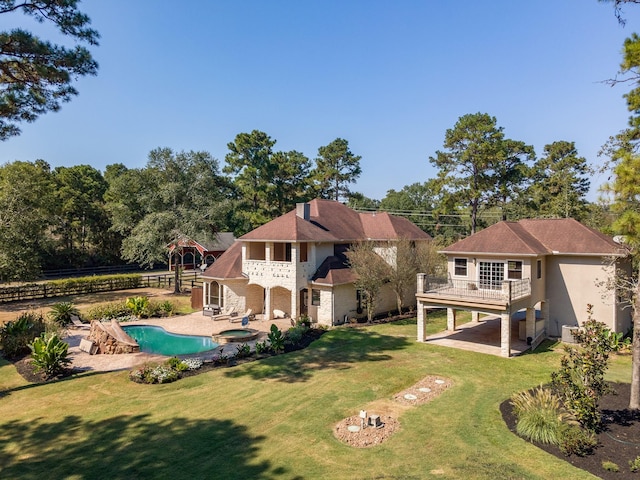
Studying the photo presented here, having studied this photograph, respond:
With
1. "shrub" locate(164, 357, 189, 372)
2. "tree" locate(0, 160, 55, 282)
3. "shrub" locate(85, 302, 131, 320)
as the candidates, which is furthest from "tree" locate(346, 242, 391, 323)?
"tree" locate(0, 160, 55, 282)

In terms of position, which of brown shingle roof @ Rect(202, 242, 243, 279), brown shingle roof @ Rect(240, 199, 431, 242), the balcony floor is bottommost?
the balcony floor

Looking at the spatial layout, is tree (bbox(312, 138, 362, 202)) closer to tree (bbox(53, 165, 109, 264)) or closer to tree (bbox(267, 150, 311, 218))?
tree (bbox(267, 150, 311, 218))

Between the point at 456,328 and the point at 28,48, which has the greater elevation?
the point at 28,48

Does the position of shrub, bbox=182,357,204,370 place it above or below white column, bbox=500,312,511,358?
below

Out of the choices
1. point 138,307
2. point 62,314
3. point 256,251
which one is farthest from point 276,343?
point 62,314

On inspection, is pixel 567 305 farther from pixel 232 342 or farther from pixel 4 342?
pixel 4 342

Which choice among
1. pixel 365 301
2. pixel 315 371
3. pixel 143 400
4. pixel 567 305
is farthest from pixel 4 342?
pixel 567 305

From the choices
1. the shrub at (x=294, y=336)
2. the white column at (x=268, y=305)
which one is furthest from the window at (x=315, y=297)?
the shrub at (x=294, y=336)
